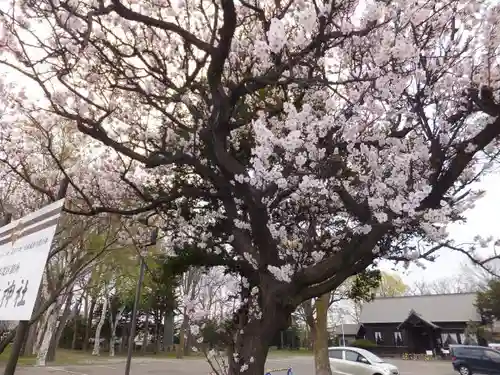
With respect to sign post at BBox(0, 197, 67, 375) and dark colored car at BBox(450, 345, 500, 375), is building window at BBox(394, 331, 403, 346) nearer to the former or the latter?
dark colored car at BBox(450, 345, 500, 375)

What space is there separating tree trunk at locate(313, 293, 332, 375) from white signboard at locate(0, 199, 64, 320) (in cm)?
846

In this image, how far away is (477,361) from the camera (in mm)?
15195

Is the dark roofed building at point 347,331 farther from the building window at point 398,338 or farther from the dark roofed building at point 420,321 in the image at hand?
the building window at point 398,338

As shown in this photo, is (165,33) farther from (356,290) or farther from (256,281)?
(356,290)

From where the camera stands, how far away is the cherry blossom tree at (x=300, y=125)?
3.28 meters

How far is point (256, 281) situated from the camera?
4031 mm

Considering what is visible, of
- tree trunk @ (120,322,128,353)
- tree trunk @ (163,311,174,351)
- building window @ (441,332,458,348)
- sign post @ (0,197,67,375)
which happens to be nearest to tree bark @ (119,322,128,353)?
tree trunk @ (120,322,128,353)

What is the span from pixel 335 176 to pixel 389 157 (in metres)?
0.67

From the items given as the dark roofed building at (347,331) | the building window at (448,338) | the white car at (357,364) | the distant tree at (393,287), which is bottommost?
the white car at (357,364)

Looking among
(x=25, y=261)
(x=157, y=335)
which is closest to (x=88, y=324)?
(x=157, y=335)

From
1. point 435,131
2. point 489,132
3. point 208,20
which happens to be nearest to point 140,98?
point 208,20

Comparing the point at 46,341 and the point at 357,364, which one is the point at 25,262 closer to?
the point at 357,364

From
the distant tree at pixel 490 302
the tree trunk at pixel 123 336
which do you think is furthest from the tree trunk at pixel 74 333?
the distant tree at pixel 490 302

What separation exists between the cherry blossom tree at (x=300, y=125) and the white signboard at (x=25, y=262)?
69.4 inches
